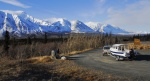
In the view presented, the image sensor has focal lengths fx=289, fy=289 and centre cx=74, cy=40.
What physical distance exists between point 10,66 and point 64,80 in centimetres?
662

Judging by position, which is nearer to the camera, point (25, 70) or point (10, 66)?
point (25, 70)

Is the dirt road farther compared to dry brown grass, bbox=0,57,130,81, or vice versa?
the dirt road

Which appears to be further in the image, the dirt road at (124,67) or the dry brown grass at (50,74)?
the dirt road at (124,67)

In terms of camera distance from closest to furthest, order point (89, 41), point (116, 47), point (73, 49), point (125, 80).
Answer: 1. point (125, 80)
2. point (116, 47)
3. point (73, 49)
4. point (89, 41)

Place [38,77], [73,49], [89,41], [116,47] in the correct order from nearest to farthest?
[38,77]
[116,47]
[73,49]
[89,41]

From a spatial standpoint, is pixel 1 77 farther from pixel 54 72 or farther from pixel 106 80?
pixel 106 80

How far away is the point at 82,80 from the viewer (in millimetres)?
16781

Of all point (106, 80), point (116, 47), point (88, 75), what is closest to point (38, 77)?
point (88, 75)

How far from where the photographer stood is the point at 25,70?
20625 mm

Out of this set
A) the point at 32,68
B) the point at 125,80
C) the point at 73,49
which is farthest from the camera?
the point at 73,49

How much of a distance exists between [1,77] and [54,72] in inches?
142

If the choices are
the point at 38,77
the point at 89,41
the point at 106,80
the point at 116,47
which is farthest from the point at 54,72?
the point at 89,41

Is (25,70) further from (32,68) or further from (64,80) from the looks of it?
(64,80)

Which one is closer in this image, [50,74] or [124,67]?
[50,74]
